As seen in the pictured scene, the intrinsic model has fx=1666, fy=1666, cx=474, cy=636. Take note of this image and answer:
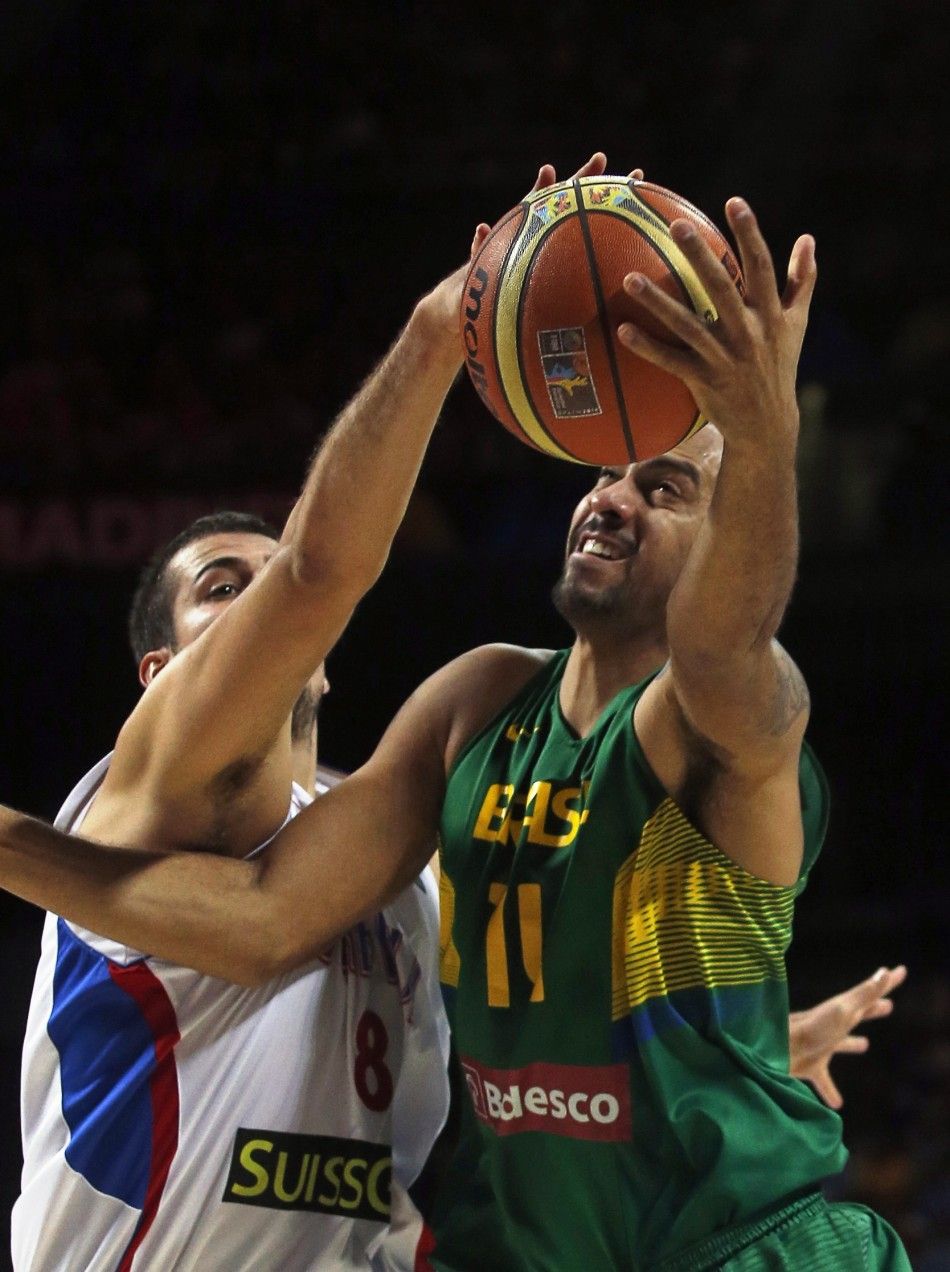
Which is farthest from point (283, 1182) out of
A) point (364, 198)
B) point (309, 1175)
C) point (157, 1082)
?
point (364, 198)

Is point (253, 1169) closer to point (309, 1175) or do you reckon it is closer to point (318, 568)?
point (309, 1175)

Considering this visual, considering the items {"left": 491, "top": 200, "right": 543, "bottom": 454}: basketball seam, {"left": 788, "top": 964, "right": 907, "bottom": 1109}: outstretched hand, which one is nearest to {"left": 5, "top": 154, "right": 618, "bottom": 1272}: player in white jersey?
{"left": 491, "top": 200, "right": 543, "bottom": 454}: basketball seam

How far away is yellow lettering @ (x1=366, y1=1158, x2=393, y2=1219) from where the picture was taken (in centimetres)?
297

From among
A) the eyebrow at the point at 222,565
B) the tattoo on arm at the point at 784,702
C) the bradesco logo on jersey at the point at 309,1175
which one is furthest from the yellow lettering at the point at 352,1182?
the eyebrow at the point at 222,565

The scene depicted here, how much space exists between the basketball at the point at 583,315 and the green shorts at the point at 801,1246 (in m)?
1.28

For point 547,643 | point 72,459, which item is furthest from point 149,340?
point 547,643

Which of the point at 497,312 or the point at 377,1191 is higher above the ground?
the point at 497,312

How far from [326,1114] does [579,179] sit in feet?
5.43

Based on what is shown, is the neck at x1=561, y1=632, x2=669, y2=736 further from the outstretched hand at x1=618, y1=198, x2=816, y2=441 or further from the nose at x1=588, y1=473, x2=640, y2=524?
the outstretched hand at x1=618, y1=198, x2=816, y2=441

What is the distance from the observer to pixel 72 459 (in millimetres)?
7555

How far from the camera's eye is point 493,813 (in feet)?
9.73

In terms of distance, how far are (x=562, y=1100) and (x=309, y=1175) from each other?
0.49 m

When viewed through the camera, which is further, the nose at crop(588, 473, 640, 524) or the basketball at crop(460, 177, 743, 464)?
the nose at crop(588, 473, 640, 524)

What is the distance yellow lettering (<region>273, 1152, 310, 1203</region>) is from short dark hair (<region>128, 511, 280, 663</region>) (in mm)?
1113
